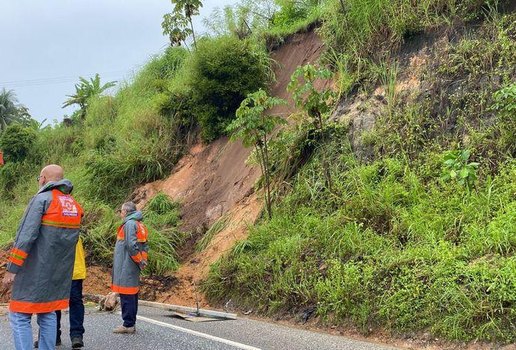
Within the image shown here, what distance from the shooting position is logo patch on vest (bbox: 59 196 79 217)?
488 cm

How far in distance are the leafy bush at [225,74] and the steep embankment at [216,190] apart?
0.79 m

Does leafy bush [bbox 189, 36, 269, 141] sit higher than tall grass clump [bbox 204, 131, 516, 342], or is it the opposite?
leafy bush [bbox 189, 36, 269, 141]

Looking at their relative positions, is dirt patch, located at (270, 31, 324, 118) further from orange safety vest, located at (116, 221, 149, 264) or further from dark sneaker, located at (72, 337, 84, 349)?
dark sneaker, located at (72, 337, 84, 349)

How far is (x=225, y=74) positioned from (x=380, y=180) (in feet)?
22.3

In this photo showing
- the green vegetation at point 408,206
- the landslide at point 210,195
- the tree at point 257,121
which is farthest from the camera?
the landslide at point 210,195

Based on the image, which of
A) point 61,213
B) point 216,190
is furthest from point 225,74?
point 61,213

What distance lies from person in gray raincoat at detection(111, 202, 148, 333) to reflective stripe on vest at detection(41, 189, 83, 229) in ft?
5.33

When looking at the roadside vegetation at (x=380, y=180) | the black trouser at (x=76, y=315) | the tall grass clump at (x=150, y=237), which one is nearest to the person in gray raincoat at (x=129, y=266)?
the black trouser at (x=76, y=315)

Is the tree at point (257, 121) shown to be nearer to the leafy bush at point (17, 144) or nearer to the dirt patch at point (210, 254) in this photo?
the dirt patch at point (210, 254)

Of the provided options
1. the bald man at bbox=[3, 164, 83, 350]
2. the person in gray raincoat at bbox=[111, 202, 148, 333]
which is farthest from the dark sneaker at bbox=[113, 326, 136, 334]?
the bald man at bbox=[3, 164, 83, 350]

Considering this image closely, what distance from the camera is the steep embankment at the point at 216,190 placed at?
36.2ft

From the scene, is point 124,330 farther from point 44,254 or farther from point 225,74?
point 225,74

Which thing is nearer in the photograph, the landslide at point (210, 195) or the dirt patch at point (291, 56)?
the landslide at point (210, 195)

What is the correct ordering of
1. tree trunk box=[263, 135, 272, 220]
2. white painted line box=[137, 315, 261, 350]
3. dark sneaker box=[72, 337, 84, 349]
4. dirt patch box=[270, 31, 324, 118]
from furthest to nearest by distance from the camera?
1. dirt patch box=[270, 31, 324, 118]
2. tree trunk box=[263, 135, 272, 220]
3. white painted line box=[137, 315, 261, 350]
4. dark sneaker box=[72, 337, 84, 349]
